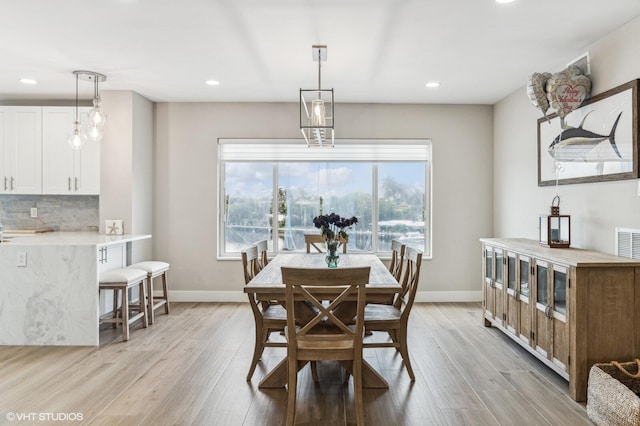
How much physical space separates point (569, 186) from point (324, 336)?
2732mm

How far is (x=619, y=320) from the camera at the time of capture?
8.64 ft

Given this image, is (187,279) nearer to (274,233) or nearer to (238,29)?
(274,233)

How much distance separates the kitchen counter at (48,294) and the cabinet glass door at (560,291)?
3.76 m

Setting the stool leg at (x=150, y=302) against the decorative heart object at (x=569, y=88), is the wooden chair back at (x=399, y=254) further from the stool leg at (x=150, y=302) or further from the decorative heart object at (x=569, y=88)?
the stool leg at (x=150, y=302)

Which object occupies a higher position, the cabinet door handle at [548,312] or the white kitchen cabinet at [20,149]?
the white kitchen cabinet at [20,149]

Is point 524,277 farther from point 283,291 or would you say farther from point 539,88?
point 283,291

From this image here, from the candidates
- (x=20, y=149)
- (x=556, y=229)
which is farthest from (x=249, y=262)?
(x=20, y=149)

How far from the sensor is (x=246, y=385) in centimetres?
288

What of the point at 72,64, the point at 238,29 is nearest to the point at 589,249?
the point at 238,29

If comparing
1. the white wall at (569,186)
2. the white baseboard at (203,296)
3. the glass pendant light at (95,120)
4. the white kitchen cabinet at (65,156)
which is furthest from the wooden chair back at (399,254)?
the white kitchen cabinet at (65,156)

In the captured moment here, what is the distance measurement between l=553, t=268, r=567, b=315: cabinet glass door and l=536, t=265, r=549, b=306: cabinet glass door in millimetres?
99

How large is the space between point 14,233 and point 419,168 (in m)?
5.07

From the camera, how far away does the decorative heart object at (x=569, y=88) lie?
10.9ft

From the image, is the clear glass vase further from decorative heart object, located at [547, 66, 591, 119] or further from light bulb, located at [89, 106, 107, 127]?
light bulb, located at [89, 106, 107, 127]
